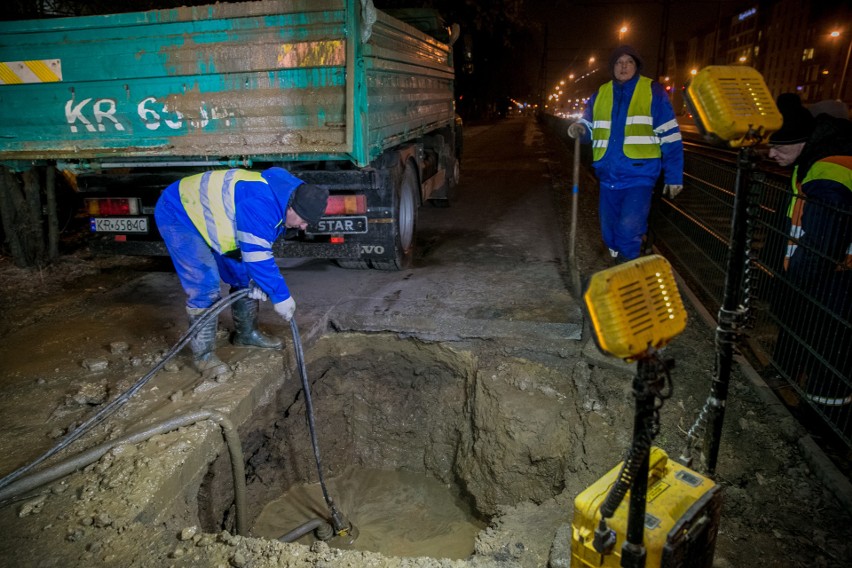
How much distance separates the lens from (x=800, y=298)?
3.39 meters

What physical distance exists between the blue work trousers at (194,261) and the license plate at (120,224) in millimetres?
1438

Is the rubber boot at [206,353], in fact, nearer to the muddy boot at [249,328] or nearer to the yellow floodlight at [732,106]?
the muddy boot at [249,328]

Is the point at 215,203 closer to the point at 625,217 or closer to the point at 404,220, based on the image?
the point at 404,220

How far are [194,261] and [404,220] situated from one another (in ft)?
8.58

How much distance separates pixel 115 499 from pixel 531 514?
2.09m

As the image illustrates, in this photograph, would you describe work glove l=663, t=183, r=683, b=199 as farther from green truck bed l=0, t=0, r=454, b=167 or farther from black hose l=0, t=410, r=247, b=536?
black hose l=0, t=410, r=247, b=536

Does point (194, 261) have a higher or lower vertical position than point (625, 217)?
lower

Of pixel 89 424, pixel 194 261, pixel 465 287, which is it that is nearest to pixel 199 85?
pixel 194 261

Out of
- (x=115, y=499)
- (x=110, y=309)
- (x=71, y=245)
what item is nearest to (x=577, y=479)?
(x=115, y=499)

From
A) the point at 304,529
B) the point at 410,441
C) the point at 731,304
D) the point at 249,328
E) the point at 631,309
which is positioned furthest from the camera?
the point at 410,441

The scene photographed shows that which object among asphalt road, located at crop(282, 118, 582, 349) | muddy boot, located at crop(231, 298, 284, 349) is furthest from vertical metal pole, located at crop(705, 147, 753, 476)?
muddy boot, located at crop(231, 298, 284, 349)

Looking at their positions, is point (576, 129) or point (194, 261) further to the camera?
point (576, 129)

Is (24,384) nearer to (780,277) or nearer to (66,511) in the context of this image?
(66,511)

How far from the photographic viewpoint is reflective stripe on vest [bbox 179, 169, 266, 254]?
3.21 m
